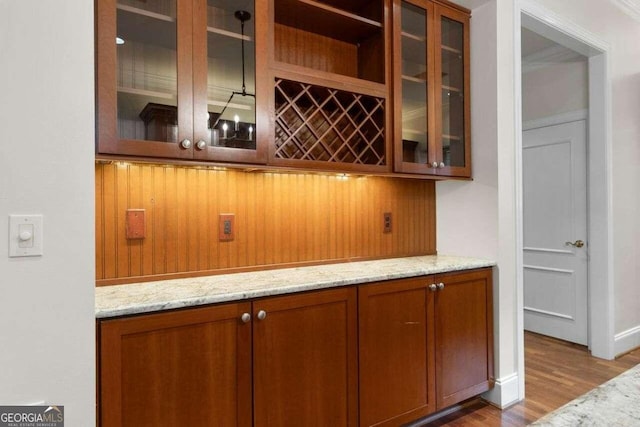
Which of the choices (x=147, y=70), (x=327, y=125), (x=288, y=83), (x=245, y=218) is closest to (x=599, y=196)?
(x=327, y=125)

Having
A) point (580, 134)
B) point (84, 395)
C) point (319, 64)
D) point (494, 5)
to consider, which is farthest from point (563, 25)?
point (84, 395)

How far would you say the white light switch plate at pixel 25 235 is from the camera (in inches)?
42.9

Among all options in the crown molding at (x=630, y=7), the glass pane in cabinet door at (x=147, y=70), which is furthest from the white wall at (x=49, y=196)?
the crown molding at (x=630, y=7)

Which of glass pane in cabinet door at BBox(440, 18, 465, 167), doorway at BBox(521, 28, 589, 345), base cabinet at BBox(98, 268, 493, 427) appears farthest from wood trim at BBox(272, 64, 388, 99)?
Result: doorway at BBox(521, 28, 589, 345)

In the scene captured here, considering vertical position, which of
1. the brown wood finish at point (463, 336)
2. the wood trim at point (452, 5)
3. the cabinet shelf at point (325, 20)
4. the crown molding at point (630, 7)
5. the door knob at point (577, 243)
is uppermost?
the crown molding at point (630, 7)

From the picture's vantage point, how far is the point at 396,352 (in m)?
1.94

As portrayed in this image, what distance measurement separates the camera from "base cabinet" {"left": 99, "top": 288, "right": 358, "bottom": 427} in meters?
1.29

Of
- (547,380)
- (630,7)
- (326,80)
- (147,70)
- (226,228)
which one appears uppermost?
(630,7)

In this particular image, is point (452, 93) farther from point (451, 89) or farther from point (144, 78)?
point (144, 78)

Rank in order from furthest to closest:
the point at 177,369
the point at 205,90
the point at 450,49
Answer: the point at 450,49, the point at 205,90, the point at 177,369

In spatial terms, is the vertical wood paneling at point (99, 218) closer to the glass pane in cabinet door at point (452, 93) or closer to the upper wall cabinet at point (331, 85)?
the upper wall cabinet at point (331, 85)

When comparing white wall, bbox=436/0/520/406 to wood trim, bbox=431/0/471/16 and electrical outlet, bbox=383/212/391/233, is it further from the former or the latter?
electrical outlet, bbox=383/212/391/233

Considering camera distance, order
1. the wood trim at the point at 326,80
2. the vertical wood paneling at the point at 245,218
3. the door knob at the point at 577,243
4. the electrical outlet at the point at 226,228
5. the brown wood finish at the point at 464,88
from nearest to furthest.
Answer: the vertical wood paneling at the point at 245,218 → the wood trim at the point at 326,80 → the electrical outlet at the point at 226,228 → the brown wood finish at the point at 464,88 → the door knob at the point at 577,243

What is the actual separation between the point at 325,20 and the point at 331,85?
1.42ft
